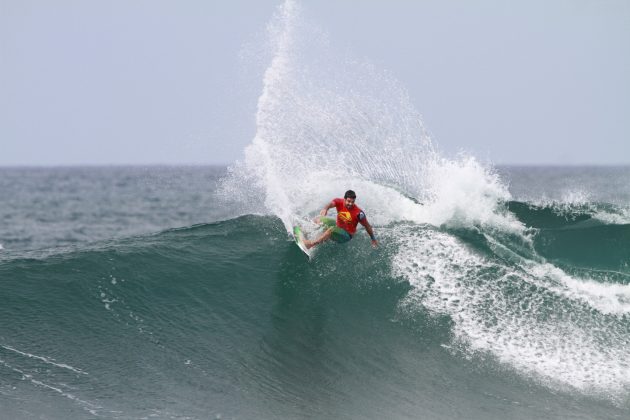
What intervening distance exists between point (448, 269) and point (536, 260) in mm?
2170

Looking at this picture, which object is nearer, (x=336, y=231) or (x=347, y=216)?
(x=347, y=216)

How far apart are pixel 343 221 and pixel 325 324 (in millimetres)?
2077

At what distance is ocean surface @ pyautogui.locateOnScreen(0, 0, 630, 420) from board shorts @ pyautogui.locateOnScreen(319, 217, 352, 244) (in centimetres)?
48

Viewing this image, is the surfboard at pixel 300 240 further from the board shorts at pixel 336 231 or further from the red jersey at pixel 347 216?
the red jersey at pixel 347 216

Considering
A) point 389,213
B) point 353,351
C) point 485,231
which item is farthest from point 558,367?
point 389,213

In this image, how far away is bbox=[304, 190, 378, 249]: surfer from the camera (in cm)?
1182

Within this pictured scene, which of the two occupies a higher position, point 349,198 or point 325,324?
point 349,198

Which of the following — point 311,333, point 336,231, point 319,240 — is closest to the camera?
point 311,333

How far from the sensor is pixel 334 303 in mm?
11555

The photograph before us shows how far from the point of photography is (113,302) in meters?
11.1

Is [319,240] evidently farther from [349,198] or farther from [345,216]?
[349,198]

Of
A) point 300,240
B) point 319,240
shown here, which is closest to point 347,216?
point 319,240

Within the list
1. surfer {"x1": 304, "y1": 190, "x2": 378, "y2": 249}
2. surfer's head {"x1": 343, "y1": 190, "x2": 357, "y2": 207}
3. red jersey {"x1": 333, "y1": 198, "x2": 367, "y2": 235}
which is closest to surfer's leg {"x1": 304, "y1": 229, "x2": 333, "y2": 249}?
surfer {"x1": 304, "y1": 190, "x2": 378, "y2": 249}

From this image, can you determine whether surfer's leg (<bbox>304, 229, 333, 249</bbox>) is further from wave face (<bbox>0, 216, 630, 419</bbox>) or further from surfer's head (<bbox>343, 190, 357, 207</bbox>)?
surfer's head (<bbox>343, 190, 357, 207</bbox>)
